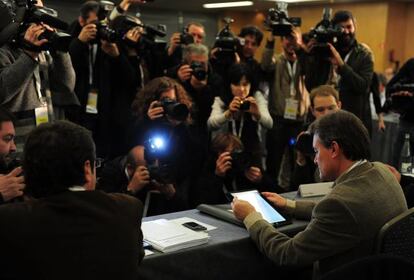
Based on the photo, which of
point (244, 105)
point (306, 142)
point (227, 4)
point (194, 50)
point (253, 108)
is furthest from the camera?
point (227, 4)

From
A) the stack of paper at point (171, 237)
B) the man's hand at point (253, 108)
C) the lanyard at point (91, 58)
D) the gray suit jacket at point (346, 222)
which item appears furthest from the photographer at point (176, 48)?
the gray suit jacket at point (346, 222)

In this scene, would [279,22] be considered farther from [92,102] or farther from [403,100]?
[92,102]

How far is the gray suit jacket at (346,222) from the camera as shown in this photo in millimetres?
1491

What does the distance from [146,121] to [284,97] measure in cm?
147

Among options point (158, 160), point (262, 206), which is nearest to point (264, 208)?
point (262, 206)

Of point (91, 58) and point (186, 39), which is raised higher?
point (186, 39)

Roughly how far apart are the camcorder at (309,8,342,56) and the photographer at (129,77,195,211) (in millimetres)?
1026

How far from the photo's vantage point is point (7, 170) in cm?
164

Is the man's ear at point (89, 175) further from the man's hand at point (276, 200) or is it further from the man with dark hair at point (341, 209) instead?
the man's hand at point (276, 200)

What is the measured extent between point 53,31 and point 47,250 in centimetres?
118

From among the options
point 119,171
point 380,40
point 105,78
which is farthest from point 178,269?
point 380,40

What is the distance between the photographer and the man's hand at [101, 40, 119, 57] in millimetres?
2953

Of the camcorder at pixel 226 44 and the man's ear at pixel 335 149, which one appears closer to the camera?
the man's ear at pixel 335 149

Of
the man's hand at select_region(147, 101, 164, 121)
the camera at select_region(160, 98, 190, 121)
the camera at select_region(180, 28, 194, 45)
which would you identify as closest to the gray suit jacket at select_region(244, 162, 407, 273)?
the camera at select_region(160, 98, 190, 121)
